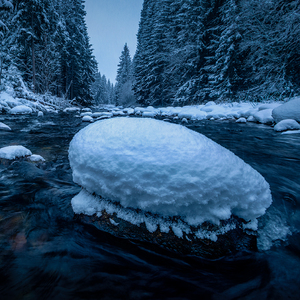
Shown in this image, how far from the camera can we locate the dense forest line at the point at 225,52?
10.00 metres

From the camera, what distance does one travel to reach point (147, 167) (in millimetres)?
1504

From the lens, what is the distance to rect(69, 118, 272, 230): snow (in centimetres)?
142

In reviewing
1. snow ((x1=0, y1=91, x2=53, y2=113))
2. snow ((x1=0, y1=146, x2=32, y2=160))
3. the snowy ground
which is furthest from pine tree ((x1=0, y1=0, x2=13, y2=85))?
snow ((x1=0, y1=146, x2=32, y2=160))

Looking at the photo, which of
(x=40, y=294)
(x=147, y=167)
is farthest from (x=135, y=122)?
(x=40, y=294)

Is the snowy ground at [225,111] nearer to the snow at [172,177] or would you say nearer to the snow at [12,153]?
the snow at [12,153]

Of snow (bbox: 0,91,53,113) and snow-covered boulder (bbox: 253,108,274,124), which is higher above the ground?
snow (bbox: 0,91,53,113)

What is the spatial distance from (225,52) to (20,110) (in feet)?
48.6

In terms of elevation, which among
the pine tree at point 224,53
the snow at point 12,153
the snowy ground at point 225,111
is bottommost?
the snow at point 12,153

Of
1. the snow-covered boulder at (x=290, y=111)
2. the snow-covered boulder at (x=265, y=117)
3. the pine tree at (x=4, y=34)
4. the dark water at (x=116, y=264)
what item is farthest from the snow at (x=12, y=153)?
the pine tree at (x=4, y=34)

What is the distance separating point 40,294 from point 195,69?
1769 centimetres

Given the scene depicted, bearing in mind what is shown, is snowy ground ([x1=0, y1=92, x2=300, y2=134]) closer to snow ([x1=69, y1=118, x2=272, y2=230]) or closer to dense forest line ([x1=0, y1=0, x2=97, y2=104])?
dense forest line ([x1=0, y1=0, x2=97, y2=104])

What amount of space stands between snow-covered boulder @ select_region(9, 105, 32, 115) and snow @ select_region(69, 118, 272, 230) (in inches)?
466

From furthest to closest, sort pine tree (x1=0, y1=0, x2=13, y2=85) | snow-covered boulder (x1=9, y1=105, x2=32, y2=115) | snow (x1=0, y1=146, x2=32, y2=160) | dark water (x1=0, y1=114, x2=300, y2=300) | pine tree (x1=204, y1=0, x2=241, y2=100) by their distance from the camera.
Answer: pine tree (x1=204, y1=0, x2=241, y2=100), pine tree (x1=0, y1=0, x2=13, y2=85), snow-covered boulder (x1=9, y1=105, x2=32, y2=115), snow (x1=0, y1=146, x2=32, y2=160), dark water (x1=0, y1=114, x2=300, y2=300)

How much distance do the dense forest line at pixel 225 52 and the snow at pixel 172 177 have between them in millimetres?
11177
